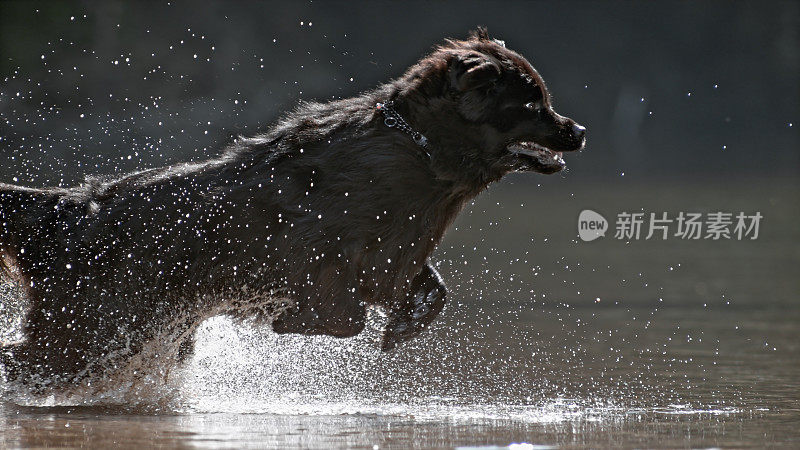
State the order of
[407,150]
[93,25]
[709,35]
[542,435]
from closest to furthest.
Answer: [542,435] → [407,150] → [93,25] → [709,35]

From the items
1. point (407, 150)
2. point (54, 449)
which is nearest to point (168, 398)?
point (54, 449)

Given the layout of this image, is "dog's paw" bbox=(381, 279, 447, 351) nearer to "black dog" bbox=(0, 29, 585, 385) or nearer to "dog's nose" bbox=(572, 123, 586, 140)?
"black dog" bbox=(0, 29, 585, 385)

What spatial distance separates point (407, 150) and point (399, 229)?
0.38 metres

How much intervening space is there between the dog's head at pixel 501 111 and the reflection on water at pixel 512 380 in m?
1.19

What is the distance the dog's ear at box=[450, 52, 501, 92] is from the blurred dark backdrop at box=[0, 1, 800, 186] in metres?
11.5

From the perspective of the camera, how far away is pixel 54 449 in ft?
13.7

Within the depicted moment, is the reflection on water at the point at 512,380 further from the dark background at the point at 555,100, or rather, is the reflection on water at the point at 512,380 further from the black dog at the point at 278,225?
the black dog at the point at 278,225

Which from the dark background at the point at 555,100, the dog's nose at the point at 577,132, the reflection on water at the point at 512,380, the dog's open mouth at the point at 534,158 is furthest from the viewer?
the dark background at the point at 555,100

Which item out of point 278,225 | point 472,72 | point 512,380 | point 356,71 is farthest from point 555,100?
point 278,225

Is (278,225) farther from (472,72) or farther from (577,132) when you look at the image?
(577,132)

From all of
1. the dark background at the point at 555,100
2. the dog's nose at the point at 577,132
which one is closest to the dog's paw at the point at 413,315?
the dog's nose at the point at 577,132

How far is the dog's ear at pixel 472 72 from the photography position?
17.5ft

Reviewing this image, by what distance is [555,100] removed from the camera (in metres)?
24.3

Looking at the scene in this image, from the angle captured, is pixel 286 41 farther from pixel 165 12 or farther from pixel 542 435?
pixel 542 435
